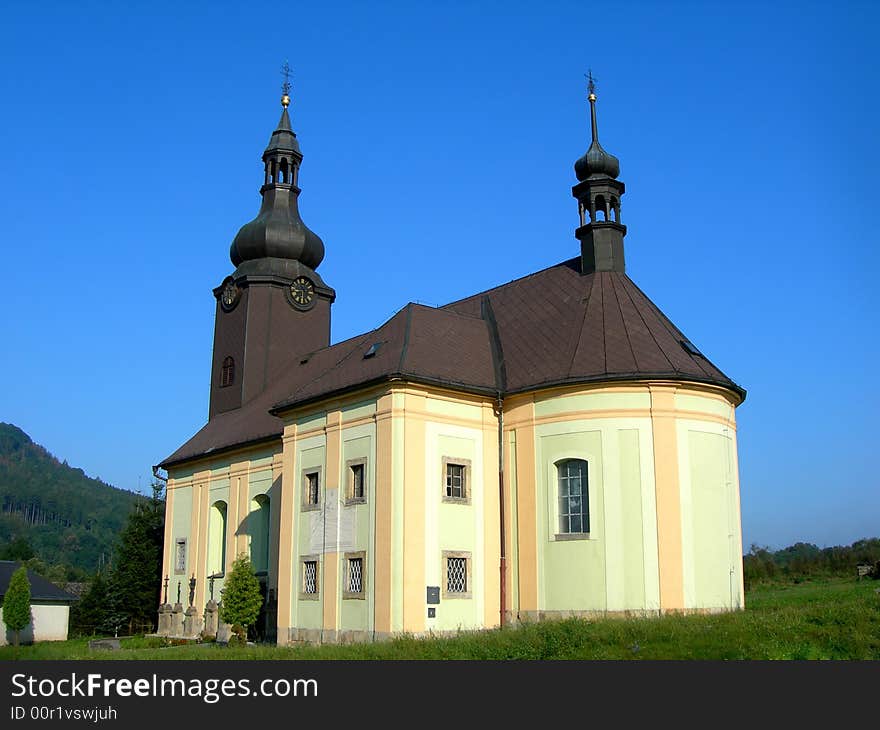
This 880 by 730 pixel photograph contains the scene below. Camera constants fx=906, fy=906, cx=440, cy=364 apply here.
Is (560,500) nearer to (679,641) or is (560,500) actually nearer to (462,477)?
(462,477)

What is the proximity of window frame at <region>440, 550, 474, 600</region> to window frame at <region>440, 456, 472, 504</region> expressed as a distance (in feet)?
4.38

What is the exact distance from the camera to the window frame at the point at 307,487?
2544 cm

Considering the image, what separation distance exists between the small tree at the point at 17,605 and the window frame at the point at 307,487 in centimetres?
1503

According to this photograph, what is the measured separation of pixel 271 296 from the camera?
37750 millimetres

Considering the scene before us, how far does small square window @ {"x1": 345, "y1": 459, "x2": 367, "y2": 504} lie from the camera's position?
2394cm

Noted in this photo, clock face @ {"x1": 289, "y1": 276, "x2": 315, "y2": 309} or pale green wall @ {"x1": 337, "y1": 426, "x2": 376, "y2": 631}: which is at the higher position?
clock face @ {"x1": 289, "y1": 276, "x2": 315, "y2": 309}

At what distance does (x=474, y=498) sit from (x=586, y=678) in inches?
469

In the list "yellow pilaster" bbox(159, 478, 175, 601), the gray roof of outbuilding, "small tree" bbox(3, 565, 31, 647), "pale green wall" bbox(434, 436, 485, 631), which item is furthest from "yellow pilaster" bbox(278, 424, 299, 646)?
the gray roof of outbuilding

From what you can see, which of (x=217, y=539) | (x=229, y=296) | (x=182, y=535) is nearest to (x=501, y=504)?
(x=217, y=539)

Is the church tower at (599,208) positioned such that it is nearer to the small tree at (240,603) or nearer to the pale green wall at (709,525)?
the pale green wall at (709,525)

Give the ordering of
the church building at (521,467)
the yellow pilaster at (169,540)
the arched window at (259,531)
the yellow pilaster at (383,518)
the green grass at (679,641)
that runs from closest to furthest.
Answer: the green grass at (679,641) → the yellow pilaster at (383,518) → the church building at (521,467) → the arched window at (259,531) → the yellow pilaster at (169,540)

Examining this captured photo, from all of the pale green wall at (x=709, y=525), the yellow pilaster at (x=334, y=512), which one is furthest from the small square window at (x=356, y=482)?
the pale green wall at (x=709, y=525)

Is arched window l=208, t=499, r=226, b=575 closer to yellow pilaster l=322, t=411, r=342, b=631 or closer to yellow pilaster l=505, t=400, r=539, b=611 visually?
yellow pilaster l=322, t=411, r=342, b=631

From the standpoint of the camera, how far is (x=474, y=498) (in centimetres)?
2445
